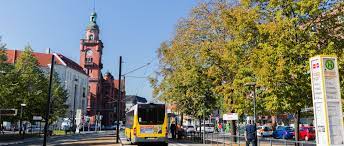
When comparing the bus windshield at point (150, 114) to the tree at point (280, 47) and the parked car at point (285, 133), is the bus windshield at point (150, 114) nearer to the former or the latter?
the tree at point (280, 47)

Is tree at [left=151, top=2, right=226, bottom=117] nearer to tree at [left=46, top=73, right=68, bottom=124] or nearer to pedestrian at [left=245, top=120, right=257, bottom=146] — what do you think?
pedestrian at [left=245, top=120, right=257, bottom=146]

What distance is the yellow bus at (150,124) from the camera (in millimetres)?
29047

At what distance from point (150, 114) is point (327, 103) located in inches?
809

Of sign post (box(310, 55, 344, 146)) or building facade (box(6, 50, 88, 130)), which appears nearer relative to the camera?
sign post (box(310, 55, 344, 146))

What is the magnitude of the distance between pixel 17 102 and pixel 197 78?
887 inches

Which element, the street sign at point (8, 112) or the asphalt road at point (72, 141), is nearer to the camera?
the street sign at point (8, 112)

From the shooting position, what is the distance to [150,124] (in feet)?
96.1

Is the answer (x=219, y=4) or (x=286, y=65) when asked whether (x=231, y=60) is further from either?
(x=219, y=4)

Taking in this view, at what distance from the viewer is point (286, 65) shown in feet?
62.2

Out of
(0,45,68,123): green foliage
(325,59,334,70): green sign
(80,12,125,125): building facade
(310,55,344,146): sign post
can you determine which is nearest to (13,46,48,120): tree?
(0,45,68,123): green foliage

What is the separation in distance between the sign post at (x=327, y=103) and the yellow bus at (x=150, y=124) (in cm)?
2009

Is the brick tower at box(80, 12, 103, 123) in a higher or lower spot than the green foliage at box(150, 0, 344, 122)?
higher

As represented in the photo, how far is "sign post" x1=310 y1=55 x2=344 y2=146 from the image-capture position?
9664mm

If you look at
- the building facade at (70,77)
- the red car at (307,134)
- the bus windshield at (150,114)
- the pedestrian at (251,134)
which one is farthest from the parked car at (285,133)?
the building facade at (70,77)
